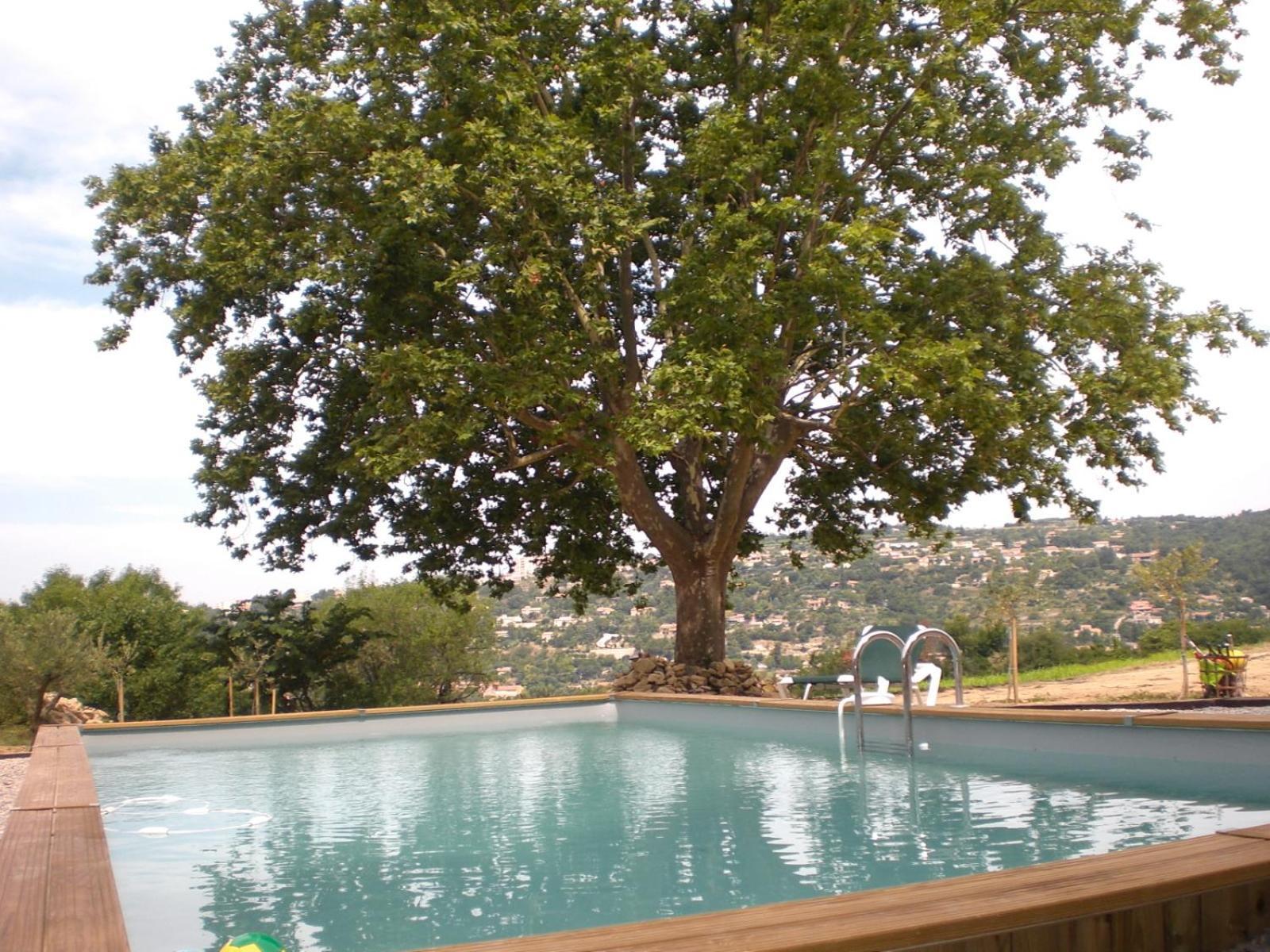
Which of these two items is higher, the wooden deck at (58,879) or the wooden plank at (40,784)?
the wooden deck at (58,879)

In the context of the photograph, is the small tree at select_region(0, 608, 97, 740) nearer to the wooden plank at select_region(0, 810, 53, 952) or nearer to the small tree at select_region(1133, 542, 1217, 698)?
the wooden plank at select_region(0, 810, 53, 952)

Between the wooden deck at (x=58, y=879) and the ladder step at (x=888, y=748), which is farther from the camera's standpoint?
the ladder step at (x=888, y=748)

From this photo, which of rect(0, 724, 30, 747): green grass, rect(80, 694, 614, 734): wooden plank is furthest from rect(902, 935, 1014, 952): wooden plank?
rect(0, 724, 30, 747): green grass

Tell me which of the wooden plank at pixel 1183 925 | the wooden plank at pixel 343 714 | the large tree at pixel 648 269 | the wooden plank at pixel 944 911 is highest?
the large tree at pixel 648 269

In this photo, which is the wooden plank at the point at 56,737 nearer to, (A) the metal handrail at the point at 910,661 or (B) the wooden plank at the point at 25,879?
(B) the wooden plank at the point at 25,879

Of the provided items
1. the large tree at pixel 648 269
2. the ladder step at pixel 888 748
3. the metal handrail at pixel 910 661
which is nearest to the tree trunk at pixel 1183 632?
the large tree at pixel 648 269

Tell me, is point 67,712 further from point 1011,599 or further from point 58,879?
point 58,879

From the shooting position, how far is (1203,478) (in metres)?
21.5

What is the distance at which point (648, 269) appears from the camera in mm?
17891

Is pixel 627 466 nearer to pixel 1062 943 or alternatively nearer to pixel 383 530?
pixel 383 530

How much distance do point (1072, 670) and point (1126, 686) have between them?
4893mm

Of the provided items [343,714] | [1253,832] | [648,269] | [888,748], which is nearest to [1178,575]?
[648,269]

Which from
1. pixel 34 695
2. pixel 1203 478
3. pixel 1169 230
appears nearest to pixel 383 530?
pixel 34 695

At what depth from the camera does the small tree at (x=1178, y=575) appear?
1984cm
